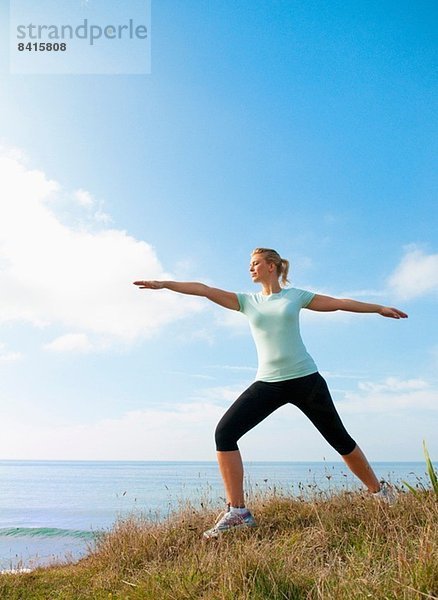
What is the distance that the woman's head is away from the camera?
19.8 ft

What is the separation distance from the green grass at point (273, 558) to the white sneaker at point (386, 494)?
65mm

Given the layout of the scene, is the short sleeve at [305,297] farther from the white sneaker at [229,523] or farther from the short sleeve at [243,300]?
the white sneaker at [229,523]

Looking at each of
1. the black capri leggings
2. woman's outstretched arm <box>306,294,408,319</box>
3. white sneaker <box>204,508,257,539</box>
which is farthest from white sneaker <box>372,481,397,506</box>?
woman's outstretched arm <box>306,294,408,319</box>

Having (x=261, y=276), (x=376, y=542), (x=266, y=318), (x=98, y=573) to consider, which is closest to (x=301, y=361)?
(x=266, y=318)

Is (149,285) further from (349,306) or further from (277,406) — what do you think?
(349,306)

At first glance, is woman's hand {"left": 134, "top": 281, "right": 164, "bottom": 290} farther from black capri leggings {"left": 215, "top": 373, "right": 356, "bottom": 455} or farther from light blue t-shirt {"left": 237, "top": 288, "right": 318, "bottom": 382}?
black capri leggings {"left": 215, "top": 373, "right": 356, "bottom": 455}

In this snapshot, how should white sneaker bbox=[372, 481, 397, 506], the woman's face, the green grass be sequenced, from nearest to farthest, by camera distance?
1. the green grass
2. white sneaker bbox=[372, 481, 397, 506]
3. the woman's face

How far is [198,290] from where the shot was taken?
5.77m

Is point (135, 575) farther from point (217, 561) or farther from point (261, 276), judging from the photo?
point (261, 276)

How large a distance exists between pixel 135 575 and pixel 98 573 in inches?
23.1

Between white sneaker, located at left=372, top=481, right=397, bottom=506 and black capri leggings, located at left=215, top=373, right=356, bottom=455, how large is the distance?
2.21 ft

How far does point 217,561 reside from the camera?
15.3 ft

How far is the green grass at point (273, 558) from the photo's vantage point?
3.73 m

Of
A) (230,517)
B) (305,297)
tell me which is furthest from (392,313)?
(230,517)
